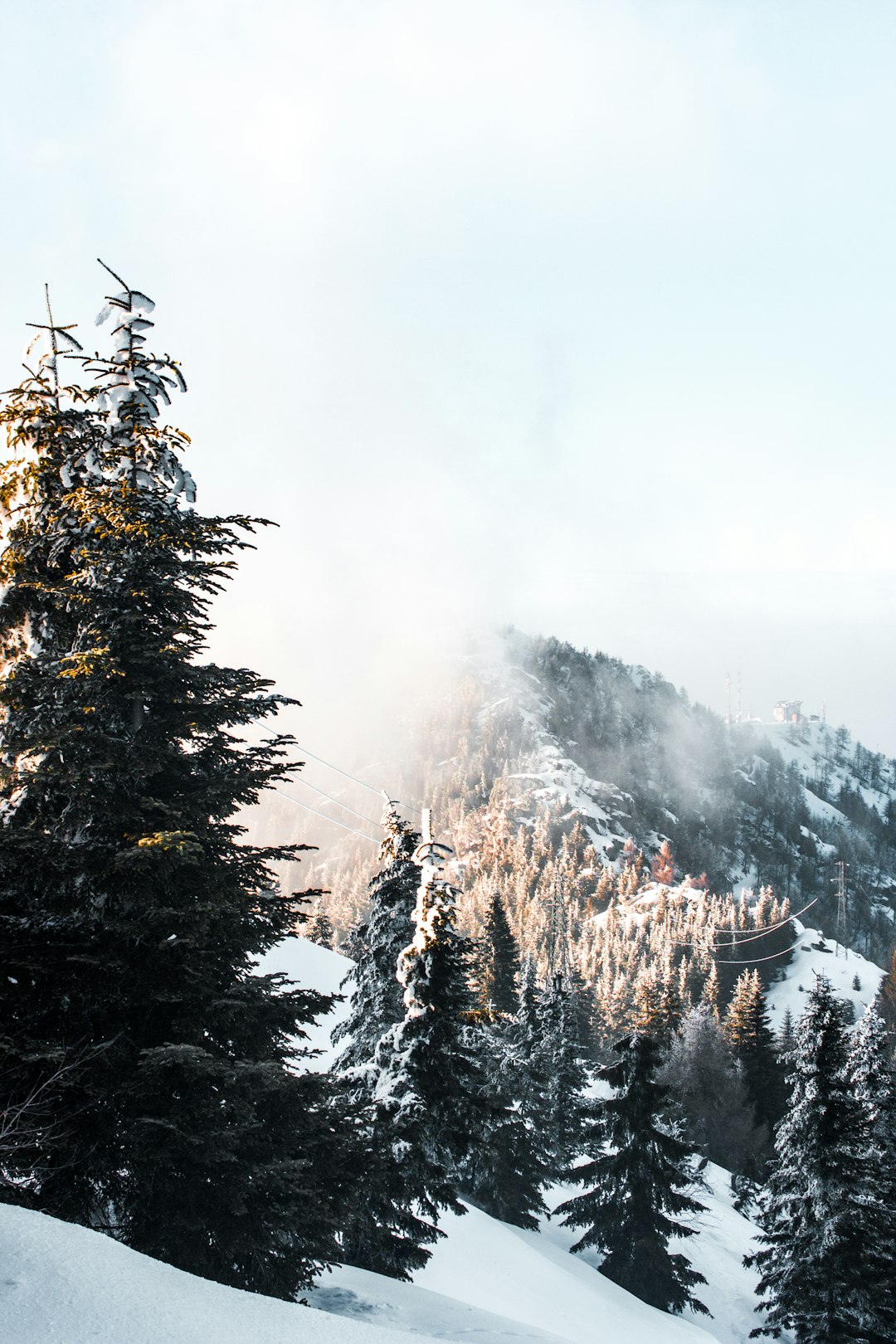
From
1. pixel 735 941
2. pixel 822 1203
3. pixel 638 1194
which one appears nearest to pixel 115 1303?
pixel 822 1203

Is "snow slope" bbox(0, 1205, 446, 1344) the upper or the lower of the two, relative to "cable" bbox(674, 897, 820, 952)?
lower

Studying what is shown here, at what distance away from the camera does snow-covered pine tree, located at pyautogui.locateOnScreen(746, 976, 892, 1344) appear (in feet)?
69.6

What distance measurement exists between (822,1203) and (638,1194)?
19.0 ft

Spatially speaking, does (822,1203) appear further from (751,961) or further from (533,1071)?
(751,961)

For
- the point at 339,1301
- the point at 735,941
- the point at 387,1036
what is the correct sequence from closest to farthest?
the point at 339,1301
the point at 387,1036
the point at 735,941

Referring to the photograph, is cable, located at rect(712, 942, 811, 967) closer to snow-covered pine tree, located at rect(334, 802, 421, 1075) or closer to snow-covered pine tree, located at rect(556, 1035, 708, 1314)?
snow-covered pine tree, located at rect(556, 1035, 708, 1314)

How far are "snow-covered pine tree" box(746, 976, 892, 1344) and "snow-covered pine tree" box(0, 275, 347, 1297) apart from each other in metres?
19.3

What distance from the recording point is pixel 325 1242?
27.5 feet

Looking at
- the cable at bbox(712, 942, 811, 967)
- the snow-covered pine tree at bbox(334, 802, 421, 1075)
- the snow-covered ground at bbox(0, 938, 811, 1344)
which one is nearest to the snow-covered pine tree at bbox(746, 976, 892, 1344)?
the snow-covered ground at bbox(0, 938, 811, 1344)

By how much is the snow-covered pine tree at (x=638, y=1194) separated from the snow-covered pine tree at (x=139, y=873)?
19.7 meters

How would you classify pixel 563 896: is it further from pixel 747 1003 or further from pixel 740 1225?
pixel 740 1225

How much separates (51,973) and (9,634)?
15.4ft

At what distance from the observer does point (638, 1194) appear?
2489 centimetres

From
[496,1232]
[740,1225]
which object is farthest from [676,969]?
[496,1232]
